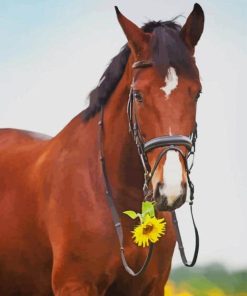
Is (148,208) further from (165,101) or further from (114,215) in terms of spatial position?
(165,101)

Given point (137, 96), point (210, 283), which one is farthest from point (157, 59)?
point (210, 283)

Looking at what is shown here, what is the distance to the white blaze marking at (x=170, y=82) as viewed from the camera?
386cm

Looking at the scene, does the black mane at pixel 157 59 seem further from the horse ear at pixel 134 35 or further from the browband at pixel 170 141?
the browband at pixel 170 141

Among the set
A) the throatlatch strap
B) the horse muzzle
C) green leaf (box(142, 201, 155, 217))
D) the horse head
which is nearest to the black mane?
the horse head

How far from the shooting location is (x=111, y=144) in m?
4.45

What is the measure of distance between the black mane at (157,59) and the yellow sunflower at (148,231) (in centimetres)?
85

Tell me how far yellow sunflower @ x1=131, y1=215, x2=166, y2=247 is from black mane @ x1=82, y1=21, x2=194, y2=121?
85cm

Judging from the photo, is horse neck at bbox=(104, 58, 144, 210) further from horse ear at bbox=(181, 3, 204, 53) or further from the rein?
horse ear at bbox=(181, 3, 204, 53)

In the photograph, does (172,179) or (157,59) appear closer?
(172,179)

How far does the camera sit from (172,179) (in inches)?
142

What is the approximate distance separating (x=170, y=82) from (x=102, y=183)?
868 millimetres

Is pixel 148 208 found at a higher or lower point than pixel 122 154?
lower

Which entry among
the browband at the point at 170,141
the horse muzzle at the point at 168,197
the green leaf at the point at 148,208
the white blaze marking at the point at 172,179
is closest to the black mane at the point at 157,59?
the browband at the point at 170,141

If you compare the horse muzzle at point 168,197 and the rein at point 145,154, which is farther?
the rein at point 145,154
